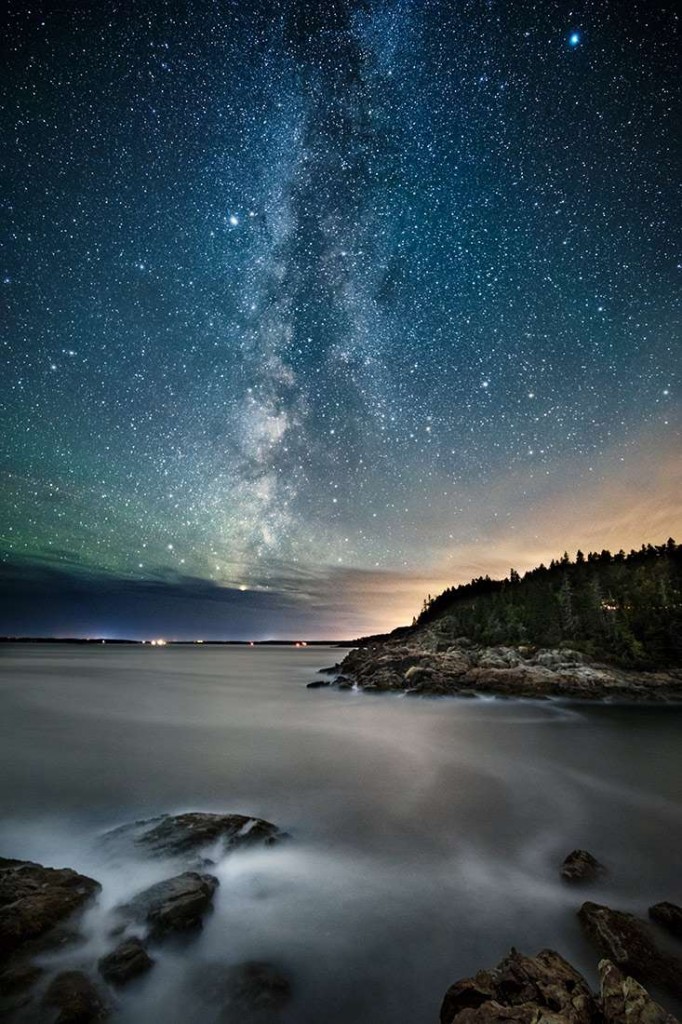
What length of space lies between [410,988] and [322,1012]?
3.78ft

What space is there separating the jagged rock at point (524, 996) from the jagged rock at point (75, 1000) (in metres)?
3.69

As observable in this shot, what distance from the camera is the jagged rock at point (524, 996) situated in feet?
12.8

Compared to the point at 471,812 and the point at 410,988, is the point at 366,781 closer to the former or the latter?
the point at 471,812

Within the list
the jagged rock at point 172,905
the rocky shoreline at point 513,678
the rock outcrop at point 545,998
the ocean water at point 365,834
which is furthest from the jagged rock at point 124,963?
the rocky shoreline at point 513,678

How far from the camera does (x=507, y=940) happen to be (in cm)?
651

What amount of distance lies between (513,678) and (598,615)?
25.5m

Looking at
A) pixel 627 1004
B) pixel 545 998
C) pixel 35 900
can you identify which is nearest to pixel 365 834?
pixel 35 900

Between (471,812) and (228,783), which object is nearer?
(471,812)

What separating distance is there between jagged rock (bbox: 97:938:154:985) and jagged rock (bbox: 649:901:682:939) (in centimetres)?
705

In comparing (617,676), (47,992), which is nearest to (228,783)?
(47,992)

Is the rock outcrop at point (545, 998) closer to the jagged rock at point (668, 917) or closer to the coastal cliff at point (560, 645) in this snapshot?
the jagged rock at point (668, 917)

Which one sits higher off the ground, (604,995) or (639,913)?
(604,995)

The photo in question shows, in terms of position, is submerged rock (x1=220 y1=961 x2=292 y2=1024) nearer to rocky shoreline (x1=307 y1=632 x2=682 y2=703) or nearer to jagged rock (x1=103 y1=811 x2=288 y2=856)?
jagged rock (x1=103 y1=811 x2=288 y2=856)

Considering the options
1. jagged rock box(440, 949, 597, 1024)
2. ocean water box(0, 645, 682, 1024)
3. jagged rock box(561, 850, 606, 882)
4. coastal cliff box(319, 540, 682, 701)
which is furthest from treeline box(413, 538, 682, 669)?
jagged rock box(440, 949, 597, 1024)
